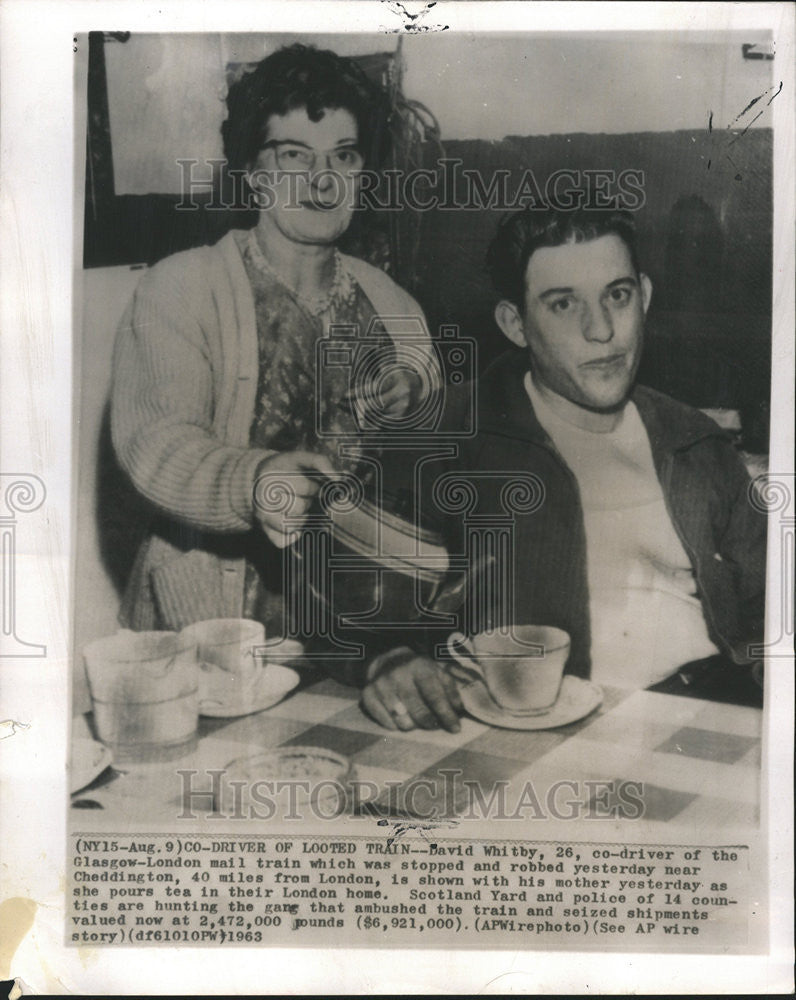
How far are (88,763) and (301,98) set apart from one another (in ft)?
4.34

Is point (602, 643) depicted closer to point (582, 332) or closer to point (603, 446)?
point (603, 446)

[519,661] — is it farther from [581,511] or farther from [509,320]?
[509,320]

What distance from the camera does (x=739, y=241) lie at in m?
1.46

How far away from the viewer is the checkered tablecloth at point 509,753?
4.68 ft

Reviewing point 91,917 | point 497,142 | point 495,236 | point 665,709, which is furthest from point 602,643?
point 91,917

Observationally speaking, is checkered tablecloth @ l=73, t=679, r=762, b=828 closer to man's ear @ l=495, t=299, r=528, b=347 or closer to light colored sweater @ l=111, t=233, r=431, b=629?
light colored sweater @ l=111, t=233, r=431, b=629

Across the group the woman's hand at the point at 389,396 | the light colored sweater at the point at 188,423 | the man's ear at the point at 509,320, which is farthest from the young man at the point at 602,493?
the light colored sweater at the point at 188,423

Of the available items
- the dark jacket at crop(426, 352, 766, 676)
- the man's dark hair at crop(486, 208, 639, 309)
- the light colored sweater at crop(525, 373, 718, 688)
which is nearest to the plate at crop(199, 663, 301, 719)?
the dark jacket at crop(426, 352, 766, 676)

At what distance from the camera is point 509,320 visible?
146 centimetres

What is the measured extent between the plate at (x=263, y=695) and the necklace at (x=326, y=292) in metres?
0.68

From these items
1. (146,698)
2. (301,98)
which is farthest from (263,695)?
(301,98)

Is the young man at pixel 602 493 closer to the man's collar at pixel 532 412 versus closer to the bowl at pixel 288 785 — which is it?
the man's collar at pixel 532 412

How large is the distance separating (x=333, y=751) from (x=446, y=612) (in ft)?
1.10

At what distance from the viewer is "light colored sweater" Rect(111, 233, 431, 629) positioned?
1.44 metres
